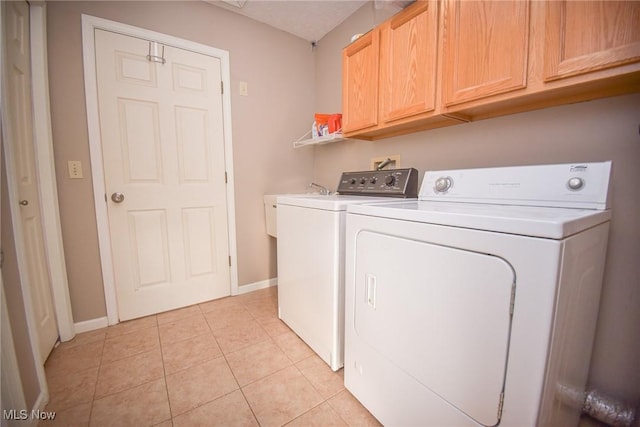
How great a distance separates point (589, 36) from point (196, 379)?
86.9 inches

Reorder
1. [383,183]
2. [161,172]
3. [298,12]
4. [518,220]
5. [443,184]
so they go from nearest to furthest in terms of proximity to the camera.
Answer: [518,220] → [443,184] → [383,183] → [161,172] → [298,12]

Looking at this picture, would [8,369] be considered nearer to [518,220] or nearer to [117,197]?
[117,197]

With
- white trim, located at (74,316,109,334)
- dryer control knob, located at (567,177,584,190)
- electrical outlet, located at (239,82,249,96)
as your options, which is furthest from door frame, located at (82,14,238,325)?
dryer control knob, located at (567,177,584,190)

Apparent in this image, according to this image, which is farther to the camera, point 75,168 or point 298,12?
point 298,12

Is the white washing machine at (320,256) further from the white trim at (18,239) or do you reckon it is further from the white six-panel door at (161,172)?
the white trim at (18,239)

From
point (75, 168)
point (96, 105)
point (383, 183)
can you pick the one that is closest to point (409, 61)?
point (383, 183)

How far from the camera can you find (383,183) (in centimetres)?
165

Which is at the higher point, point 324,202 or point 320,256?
point 324,202

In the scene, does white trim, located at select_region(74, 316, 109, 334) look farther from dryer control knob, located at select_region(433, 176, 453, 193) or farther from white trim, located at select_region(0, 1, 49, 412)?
dryer control knob, located at select_region(433, 176, 453, 193)

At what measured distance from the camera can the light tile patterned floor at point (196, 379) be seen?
1129mm

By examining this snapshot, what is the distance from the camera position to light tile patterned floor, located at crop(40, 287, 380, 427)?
1.13 metres

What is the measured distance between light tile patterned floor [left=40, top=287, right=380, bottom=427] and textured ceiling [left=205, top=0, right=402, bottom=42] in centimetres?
252

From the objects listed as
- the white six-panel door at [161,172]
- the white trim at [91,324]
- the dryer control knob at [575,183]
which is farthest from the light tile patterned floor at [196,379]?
the dryer control knob at [575,183]

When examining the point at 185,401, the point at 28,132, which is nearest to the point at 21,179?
the point at 28,132
